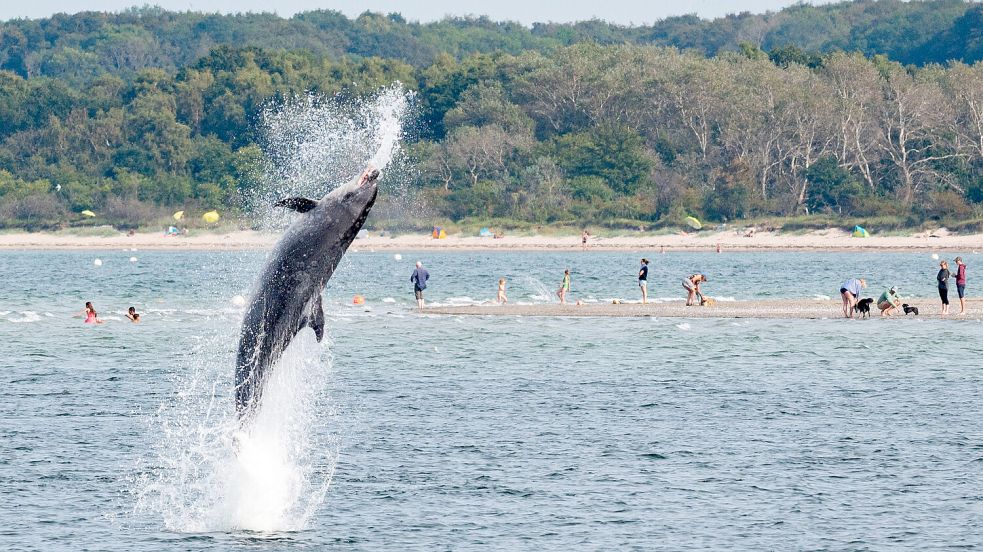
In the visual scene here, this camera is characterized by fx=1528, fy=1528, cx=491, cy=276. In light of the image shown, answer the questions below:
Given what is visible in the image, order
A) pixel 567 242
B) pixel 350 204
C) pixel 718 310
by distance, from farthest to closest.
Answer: pixel 567 242 → pixel 718 310 → pixel 350 204

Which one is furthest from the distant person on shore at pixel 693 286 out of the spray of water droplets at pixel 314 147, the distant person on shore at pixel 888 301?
the spray of water droplets at pixel 314 147

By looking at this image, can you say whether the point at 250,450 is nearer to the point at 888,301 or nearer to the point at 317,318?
the point at 317,318

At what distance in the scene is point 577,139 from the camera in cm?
13688

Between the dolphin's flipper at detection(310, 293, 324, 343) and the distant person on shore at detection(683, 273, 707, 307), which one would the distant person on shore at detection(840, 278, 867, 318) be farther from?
the dolphin's flipper at detection(310, 293, 324, 343)

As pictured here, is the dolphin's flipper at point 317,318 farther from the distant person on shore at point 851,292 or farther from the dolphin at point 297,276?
the distant person on shore at point 851,292

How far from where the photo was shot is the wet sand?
177ft

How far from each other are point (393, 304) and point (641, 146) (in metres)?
78.6

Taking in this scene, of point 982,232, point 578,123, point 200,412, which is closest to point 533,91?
point 578,123

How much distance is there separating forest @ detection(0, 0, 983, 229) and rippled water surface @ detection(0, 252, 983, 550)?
74822 millimetres

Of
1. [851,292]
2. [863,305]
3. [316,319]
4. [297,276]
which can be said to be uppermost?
[297,276]

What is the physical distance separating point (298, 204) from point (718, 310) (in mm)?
41466

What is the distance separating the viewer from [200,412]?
110 ft

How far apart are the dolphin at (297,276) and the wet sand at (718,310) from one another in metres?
37.9

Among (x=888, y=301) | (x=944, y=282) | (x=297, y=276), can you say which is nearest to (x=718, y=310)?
(x=888, y=301)
